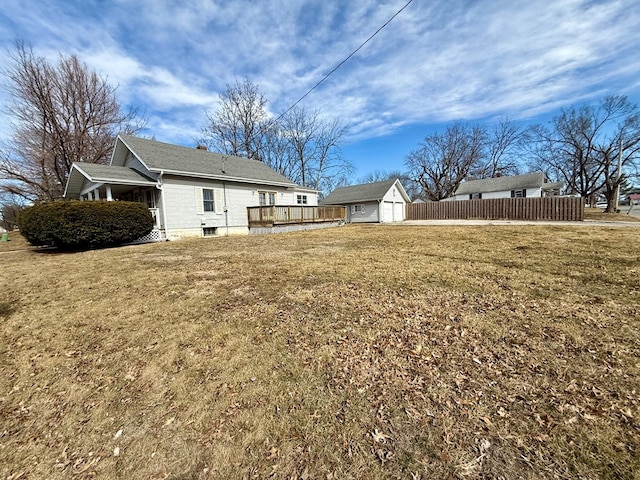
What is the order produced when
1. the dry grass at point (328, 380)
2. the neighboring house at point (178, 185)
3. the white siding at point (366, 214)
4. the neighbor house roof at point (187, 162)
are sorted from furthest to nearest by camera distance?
the white siding at point (366, 214) < the neighbor house roof at point (187, 162) < the neighboring house at point (178, 185) < the dry grass at point (328, 380)

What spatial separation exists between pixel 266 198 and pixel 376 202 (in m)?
11.0

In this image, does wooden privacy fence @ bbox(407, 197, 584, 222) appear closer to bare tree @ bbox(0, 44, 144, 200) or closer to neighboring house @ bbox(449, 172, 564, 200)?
neighboring house @ bbox(449, 172, 564, 200)

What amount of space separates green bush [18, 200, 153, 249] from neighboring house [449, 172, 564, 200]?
35.5 metres

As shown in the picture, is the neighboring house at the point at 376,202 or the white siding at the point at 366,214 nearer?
the neighboring house at the point at 376,202

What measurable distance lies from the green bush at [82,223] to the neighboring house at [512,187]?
35.5 meters

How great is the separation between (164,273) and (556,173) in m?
49.1

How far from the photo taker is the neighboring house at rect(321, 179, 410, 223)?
24.5 metres

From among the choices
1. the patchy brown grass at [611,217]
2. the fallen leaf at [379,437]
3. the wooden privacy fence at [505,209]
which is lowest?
the fallen leaf at [379,437]

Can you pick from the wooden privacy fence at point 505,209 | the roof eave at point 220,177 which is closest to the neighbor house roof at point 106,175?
the roof eave at point 220,177

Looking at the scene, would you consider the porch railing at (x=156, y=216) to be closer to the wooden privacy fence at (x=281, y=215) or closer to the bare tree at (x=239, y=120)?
the wooden privacy fence at (x=281, y=215)

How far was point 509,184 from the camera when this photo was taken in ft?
103

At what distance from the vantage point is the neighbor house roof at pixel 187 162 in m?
13.1

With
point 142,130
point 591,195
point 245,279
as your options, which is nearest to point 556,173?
point 591,195

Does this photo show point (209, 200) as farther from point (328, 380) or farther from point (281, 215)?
point (328, 380)
